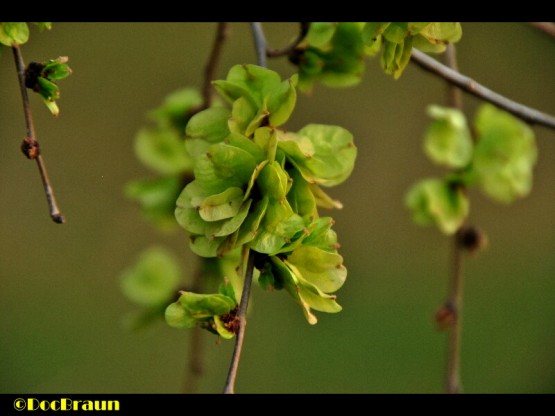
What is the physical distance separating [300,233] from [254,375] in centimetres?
138

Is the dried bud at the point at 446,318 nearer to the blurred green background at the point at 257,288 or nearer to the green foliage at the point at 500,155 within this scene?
the green foliage at the point at 500,155

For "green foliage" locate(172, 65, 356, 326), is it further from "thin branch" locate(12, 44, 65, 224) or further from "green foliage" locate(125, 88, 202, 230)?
"green foliage" locate(125, 88, 202, 230)

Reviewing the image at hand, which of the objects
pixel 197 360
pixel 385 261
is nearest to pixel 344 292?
pixel 385 261

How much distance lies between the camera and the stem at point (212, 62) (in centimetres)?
81

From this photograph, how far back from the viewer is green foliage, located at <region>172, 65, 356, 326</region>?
46cm

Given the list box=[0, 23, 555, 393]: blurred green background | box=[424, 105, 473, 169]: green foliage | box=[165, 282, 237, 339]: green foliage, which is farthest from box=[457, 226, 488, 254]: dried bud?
box=[0, 23, 555, 393]: blurred green background

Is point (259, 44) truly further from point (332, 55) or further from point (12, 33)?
point (12, 33)

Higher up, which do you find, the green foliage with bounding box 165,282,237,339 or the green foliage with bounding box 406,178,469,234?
the green foliage with bounding box 165,282,237,339

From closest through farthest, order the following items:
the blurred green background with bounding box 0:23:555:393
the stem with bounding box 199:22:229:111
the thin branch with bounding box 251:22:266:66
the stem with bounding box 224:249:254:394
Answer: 1. the stem with bounding box 224:249:254:394
2. the thin branch with bounding box 251:22:266:66
3. the stem with bounding box 199:22:229:111
4. the blurred green background with bounding box 0:23:555:393

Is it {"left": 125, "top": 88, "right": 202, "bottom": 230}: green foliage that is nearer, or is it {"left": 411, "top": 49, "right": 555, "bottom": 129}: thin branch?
{"left": 411, "top": 49, "right": 555, "bottom": 129}: thin branch

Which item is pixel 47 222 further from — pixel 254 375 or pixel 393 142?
pixel 393 142

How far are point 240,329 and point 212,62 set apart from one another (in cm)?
47

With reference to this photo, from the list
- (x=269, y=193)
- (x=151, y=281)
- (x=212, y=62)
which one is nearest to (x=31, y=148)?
(x=269, y=193)

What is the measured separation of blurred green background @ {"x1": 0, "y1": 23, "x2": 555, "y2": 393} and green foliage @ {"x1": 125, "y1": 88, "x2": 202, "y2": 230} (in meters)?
0.67
